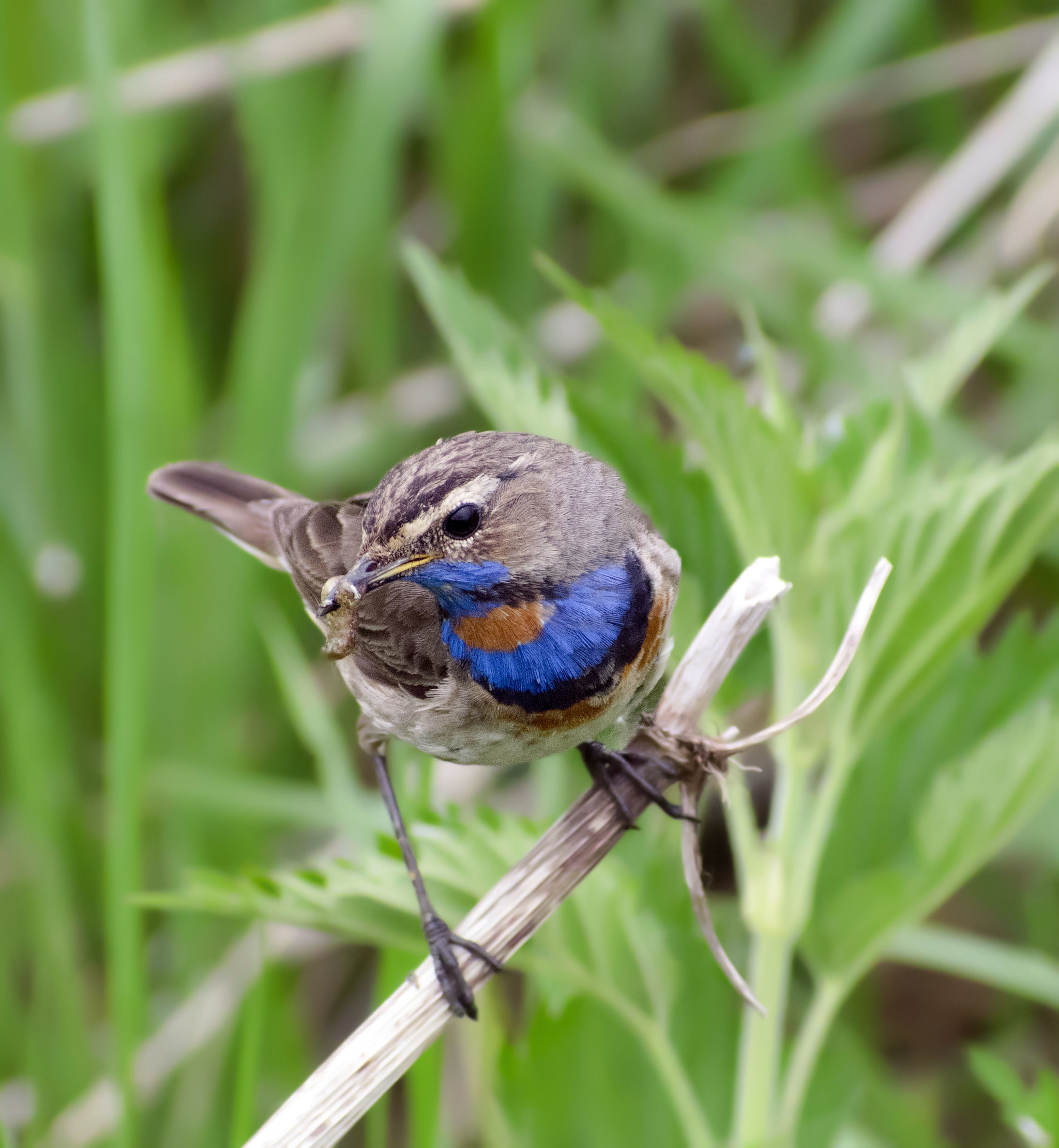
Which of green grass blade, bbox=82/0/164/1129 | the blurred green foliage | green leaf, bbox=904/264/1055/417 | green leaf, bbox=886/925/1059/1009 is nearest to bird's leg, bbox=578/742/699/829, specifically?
the blurred green foliage

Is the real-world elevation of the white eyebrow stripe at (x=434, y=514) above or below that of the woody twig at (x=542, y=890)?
above

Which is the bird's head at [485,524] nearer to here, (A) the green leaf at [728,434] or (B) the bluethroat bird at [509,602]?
(B) the bluethroat bird at [509,602]

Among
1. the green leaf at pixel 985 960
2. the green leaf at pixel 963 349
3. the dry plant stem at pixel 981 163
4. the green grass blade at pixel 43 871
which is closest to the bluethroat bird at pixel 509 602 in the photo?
the green leaf at pixel 963 349

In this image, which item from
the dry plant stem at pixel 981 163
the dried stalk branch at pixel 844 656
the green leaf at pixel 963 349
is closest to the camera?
the dried stalk branch at pixel 844 656

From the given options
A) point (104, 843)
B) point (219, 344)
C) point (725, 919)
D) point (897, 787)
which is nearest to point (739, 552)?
point (897, 787)

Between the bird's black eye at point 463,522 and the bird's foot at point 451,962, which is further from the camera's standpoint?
the bird's black eye at point 463,522

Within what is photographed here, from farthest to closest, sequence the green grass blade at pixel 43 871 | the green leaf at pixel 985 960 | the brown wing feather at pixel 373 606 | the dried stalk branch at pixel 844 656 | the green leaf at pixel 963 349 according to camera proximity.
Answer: the green grass blade at pixel 43 871 < the green leaf at pixel 985 960 < the brown wing feather at pixel 373 606 < the green leaf at pixel 963 349 < the dried stalk branch at pixel 844 656

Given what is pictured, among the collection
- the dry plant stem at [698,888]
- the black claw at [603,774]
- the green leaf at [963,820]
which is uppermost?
the black claw at [603,774]
